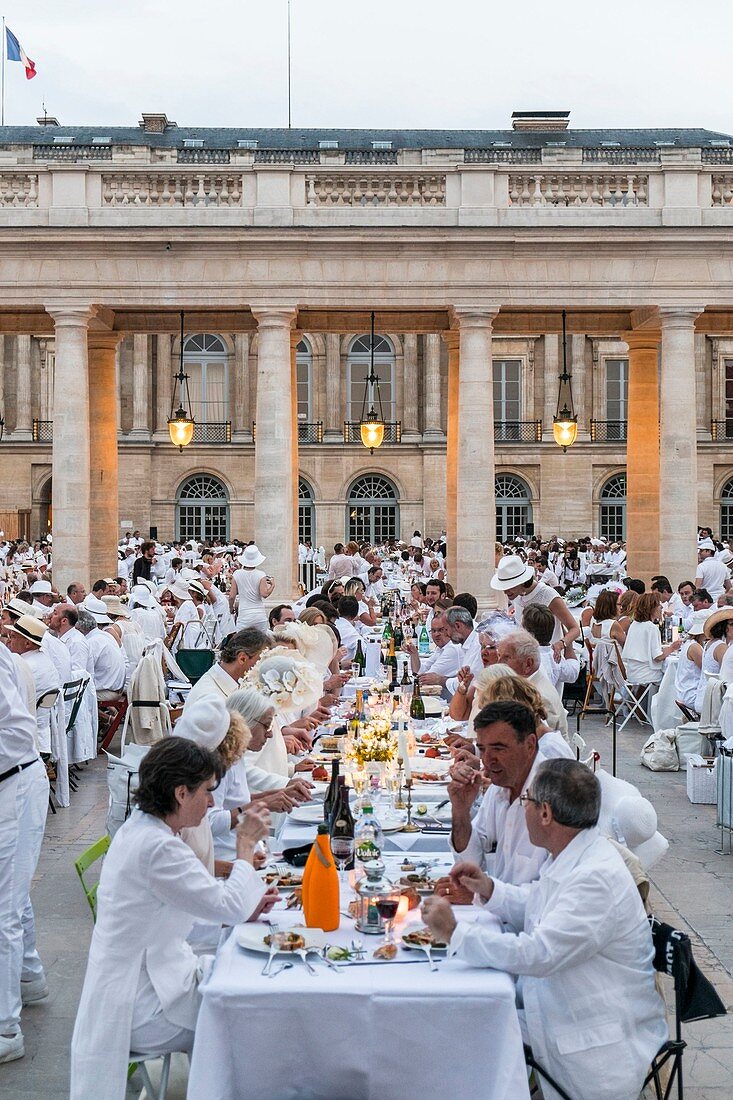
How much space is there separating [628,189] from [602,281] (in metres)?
1.34

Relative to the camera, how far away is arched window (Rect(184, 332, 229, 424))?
132ft

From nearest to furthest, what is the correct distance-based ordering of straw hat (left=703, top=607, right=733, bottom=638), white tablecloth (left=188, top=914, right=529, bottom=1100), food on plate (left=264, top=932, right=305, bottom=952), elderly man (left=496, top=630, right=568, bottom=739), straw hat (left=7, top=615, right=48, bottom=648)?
white tablecloth (left=188, top=914, right=529, bottom=1100)
food on plate (left=264, top=932, right=305, bottom=952)
elderly man (left=496, top=630, right=568, bottom=739)
straw hat (left=7, top=615, right=48, bottom=648)
straw hat (left=703, top=607, right=733, bottom=638)

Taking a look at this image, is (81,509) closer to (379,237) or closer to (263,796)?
(379,237)

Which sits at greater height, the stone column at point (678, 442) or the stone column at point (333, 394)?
the stone column at point (333, 394)

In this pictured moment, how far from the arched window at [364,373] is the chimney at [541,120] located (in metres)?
8.84

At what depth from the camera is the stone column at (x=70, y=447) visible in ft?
55.9

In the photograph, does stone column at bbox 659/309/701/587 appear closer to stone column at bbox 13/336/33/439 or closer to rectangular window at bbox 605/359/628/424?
rectangular window at bbox 605/359/628/424

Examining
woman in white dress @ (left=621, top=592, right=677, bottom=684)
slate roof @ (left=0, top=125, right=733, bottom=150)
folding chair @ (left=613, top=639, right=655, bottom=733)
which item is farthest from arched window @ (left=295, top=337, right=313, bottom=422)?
woman in white dress @ (left=621, top=592, right=677, bottom=684)

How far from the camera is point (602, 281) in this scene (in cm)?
1731

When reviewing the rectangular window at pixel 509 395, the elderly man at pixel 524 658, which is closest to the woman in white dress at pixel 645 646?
the elderly man at pixel 524 658

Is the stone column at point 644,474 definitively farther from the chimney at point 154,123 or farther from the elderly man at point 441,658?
the chimney at point 154,123

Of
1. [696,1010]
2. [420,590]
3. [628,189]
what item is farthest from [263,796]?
[628,189]

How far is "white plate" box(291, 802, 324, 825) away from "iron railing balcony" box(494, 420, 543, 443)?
34259 millimetres

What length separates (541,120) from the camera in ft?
138
